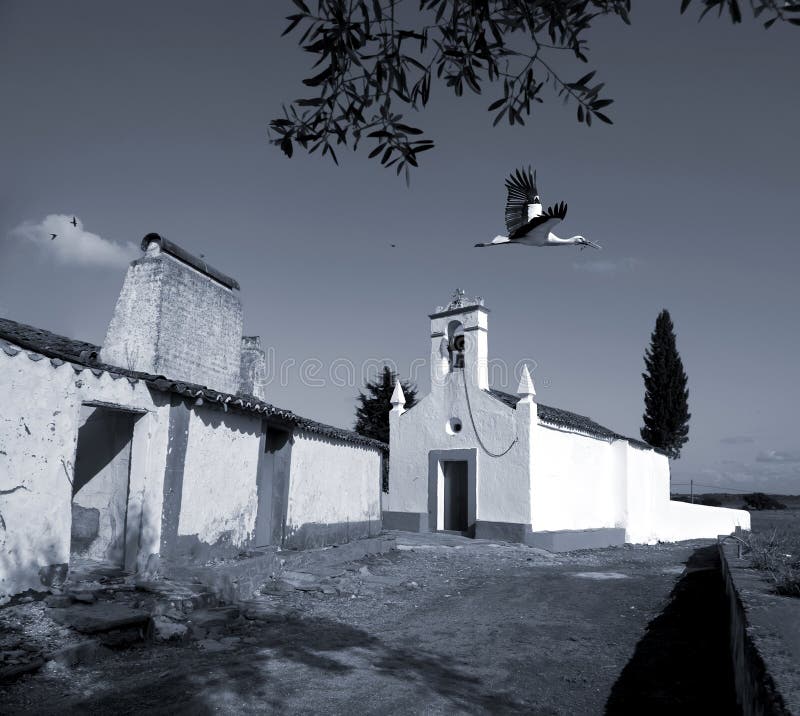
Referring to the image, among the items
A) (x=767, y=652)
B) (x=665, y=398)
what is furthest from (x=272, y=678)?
(x=665, y=398)

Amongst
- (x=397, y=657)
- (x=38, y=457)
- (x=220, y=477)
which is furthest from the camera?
(x=220, y=477)

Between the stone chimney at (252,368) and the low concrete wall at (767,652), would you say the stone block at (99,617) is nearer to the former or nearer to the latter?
the low concrete wall at (767,652)

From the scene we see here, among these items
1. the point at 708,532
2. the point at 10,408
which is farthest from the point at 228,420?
the point at 708,532

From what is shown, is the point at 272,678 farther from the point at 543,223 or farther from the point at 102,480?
the point at 102,480

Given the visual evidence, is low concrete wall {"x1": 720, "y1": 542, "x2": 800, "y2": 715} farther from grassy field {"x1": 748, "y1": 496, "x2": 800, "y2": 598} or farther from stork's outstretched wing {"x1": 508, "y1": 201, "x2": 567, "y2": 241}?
stork's outstretched wing {"x1": 508, "y1": 201, "x2": 567, "y2": 241}

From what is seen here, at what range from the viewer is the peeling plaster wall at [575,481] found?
1722 centimetres

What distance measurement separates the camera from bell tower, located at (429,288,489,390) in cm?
1834

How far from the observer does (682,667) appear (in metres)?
6.12

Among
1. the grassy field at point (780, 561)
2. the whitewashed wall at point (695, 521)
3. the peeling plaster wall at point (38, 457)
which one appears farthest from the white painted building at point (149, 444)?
the whitewashed wall at point (695, 521)

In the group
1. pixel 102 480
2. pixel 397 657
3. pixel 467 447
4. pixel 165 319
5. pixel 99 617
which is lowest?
pixel 397 657

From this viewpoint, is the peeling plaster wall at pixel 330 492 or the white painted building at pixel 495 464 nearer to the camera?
the peeling plaster wall at pixel 330 492

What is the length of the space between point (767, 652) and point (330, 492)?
1057 centimetres

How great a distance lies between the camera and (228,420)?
33.2ft

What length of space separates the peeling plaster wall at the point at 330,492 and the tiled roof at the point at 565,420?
169 inches
